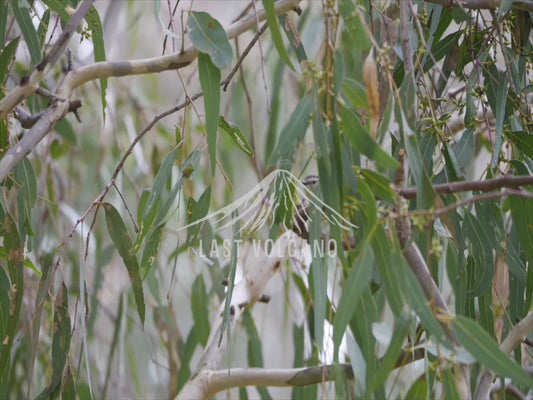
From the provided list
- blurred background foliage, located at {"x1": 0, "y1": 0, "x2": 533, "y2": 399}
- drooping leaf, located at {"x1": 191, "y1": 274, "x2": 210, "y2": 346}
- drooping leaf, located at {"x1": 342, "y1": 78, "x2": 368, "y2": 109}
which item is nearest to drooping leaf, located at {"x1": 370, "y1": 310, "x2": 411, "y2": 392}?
blurred background foliage, located at {"x1": 0, "y1": 0, "x2": 533, "y2": 399}

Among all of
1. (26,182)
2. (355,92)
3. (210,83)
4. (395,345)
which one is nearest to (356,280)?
(395,345)

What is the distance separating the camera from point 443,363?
759 millimetres

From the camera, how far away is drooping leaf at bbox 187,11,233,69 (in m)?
0.90

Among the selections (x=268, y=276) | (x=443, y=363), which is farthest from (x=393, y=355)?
(x=268, y=276)

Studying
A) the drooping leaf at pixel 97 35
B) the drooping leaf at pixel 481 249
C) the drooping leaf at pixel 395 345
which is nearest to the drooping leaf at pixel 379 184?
the drooping leaf at pixel 395 345

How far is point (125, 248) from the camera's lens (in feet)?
3.68

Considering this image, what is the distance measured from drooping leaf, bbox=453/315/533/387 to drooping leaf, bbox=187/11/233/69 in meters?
0.36

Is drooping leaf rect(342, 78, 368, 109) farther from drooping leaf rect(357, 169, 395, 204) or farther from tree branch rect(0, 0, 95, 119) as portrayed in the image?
tree branch rect(0, 0, 95, 119)

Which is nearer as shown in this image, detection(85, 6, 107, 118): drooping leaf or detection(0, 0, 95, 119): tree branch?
detection(0, 0, 95, 119): tree branch

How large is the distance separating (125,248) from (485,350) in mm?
535

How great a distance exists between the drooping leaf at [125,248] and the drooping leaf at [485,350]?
47 cm

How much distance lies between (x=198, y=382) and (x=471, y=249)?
1.48 feet

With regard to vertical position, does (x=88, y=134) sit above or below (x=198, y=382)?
above

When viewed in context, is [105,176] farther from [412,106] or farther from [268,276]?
[412,106]
